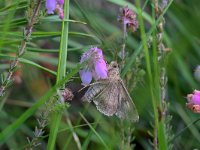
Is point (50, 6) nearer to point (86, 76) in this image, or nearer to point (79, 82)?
point (86, 76)

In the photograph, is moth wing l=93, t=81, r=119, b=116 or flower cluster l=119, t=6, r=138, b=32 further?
flower cluster l=119, t=6, r=138, b=32

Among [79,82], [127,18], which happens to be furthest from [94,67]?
[79,82]

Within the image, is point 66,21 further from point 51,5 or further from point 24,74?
point 24,74

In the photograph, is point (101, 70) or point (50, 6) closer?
point (50, 6)

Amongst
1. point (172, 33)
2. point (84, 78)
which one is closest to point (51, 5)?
point (84, 78)

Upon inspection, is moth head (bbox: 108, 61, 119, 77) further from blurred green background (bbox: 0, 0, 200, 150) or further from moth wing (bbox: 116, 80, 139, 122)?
blurred green background (bbox: 0, 0, 200, 150)

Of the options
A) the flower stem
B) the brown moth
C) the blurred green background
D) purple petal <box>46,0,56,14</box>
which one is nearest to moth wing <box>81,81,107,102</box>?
the brown moth

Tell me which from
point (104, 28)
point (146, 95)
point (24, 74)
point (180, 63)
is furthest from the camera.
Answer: point (104, 28)
